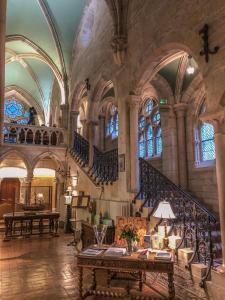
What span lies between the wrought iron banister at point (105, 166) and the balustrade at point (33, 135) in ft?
11.5

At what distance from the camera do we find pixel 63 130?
12359 millimetres

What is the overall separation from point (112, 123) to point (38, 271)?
8940 mm

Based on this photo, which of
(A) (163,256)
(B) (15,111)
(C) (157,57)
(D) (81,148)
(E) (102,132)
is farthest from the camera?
(B) (15,111)

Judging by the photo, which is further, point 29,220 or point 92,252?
point 29,220

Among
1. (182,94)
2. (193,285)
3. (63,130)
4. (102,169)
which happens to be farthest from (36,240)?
(182,94)

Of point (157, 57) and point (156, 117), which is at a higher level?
point (157, 57)

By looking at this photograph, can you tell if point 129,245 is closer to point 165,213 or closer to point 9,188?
point 165,213

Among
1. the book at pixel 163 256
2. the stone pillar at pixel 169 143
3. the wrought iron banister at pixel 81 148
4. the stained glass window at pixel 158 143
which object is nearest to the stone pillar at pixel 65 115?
the wrought iron banister at pixel 81 148

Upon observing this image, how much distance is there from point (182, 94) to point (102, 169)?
3.66 metres

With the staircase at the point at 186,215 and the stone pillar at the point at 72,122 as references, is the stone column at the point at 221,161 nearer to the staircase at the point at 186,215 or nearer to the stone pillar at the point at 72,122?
the staircase at the point at 186,215

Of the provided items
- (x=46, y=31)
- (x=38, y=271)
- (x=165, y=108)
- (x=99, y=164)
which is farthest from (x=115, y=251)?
(x=46, y=31)

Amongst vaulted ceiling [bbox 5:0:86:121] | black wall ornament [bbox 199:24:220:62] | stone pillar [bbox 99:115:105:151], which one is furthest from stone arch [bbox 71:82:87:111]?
black wall ornament [bbox 199:24:220:62]

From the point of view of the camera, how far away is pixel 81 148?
11.3 meters

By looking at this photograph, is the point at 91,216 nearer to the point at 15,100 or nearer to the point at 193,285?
the point at 193,285
